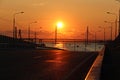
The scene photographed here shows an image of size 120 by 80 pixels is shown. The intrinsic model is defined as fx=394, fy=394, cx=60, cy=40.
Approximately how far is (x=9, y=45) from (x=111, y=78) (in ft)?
200

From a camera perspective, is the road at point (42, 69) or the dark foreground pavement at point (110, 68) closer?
the dark foreground pavement at point (110, 68)

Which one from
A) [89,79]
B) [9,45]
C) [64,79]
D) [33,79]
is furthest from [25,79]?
[9,45]

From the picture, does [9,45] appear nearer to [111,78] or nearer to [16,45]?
[16,45]

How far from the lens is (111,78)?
1620cm

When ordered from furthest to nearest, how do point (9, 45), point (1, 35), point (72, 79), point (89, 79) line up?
point (1, 35)
point (9, 45)
point (72, 79)
point (89, 79)

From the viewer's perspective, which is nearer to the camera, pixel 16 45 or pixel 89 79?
pixel 89 79

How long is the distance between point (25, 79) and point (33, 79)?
36 centimetres

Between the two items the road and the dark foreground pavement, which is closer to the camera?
the dark foreground pavement

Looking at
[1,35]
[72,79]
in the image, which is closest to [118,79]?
[72,79]

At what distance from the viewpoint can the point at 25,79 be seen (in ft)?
54.3

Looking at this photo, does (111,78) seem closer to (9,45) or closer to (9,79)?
(9,79)

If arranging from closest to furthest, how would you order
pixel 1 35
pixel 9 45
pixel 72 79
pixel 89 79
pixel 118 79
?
1. pixel 89 79
2. pixel 118 79
3. pixel 72 79
4. pixel 9 45
5. pixel 1 35

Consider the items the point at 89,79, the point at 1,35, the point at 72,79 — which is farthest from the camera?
the point at 1,35

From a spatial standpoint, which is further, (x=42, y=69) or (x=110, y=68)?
(x=42, y=69)
